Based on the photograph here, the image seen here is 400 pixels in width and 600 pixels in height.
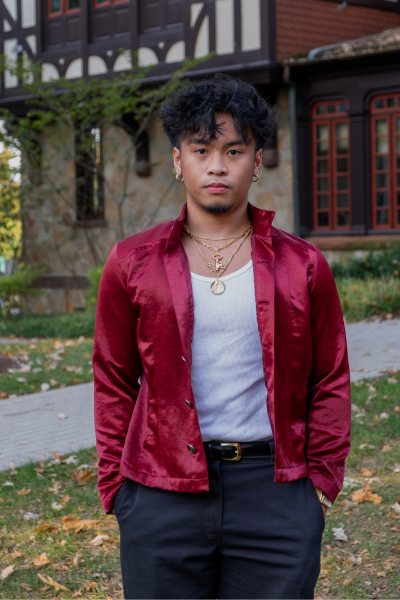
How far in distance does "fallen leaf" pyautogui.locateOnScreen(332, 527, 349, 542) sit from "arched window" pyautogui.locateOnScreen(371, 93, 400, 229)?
34.4 ft

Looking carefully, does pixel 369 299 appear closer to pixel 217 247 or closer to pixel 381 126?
pixel 381 126

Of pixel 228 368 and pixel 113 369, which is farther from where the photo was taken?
pixel 113 369

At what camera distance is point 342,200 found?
14781 mm

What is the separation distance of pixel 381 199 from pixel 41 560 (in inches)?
454

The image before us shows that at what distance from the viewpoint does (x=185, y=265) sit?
221 centimetres

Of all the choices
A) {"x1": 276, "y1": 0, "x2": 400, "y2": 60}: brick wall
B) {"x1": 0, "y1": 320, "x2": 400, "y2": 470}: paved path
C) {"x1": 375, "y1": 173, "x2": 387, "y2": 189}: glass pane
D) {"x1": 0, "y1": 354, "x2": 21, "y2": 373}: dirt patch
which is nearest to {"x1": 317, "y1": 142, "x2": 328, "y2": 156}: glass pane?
{"x1": 375, "y1": 173, "x2": 387, "y2": 189}: glass pane

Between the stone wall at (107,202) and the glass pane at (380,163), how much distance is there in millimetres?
1567

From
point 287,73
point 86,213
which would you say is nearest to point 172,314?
point 287,73

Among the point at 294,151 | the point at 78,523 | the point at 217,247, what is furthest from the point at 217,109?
the point at 294,151

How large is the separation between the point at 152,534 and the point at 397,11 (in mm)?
16576

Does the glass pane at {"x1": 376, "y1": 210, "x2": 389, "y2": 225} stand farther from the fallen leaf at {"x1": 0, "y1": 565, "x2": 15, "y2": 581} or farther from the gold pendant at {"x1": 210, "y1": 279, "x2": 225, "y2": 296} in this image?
the gold pendant at {"x1": 210, "y1": 279, "x2": 225, "y2": 296}

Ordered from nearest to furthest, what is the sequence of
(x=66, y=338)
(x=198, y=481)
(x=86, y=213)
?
1. (x=198, y=481)
2. (x=66, y=338)
3. (x=86, y=213)

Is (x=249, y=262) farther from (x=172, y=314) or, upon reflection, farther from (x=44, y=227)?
(x=44, y=227)

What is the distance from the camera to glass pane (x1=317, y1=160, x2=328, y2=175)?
1481 cm
